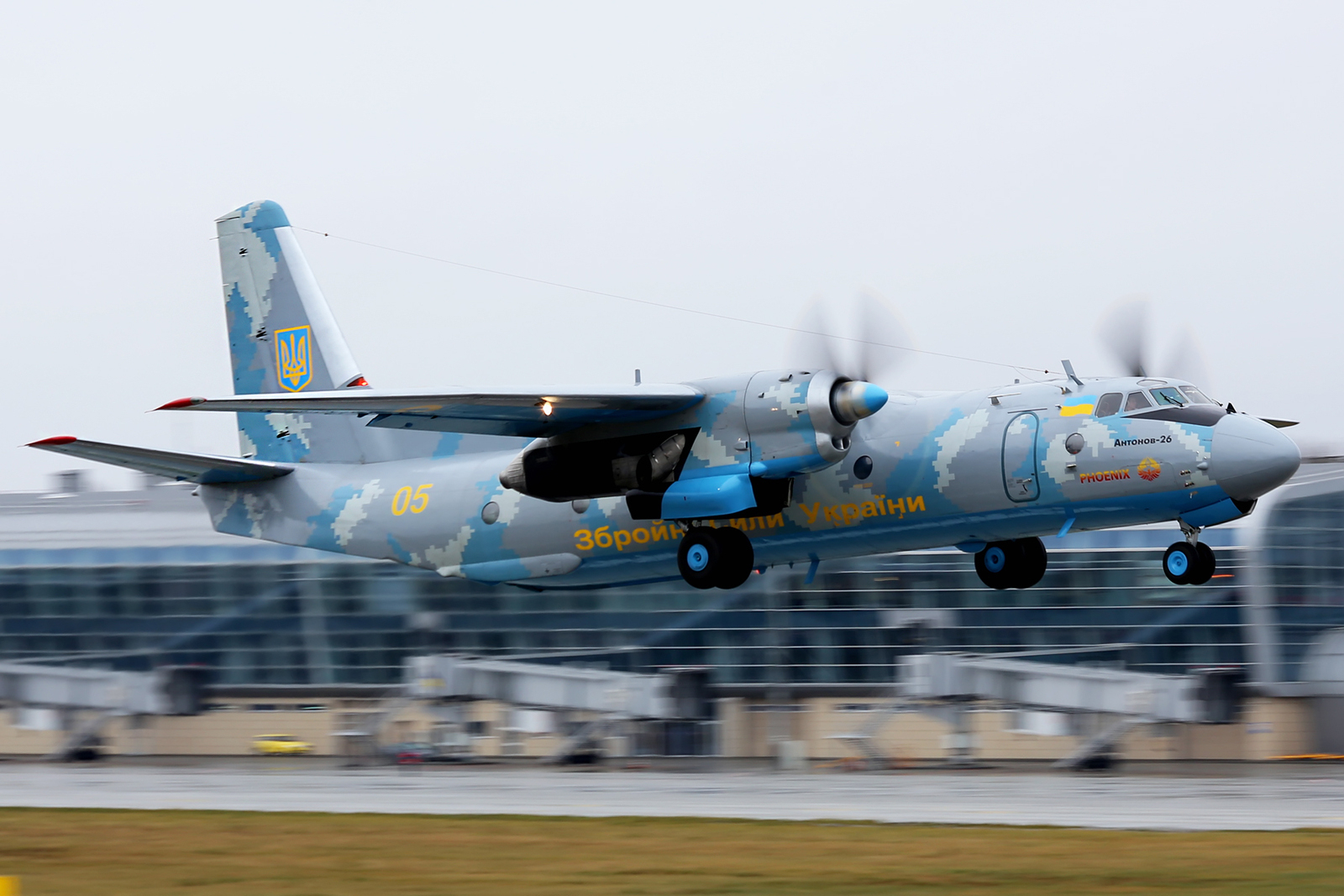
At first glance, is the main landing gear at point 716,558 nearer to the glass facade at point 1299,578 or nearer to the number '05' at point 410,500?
the number '05' at point 410,500

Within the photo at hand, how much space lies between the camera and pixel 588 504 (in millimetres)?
25344

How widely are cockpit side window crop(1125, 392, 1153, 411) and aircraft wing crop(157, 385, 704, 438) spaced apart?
20.3ft

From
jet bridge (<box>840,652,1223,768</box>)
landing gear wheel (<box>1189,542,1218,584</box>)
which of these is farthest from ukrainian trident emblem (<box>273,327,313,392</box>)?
jet bridge (<box>840,652,1223,768</box>)

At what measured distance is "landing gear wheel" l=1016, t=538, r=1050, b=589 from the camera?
24.6 m

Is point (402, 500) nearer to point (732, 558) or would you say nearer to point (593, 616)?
point (732, 558)

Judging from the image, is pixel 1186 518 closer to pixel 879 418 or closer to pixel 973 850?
pixel 879 418

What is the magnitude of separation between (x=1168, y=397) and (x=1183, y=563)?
8.03 ft

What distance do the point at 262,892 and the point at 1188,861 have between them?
9.60 metres

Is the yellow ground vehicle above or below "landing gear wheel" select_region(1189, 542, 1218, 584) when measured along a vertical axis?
below

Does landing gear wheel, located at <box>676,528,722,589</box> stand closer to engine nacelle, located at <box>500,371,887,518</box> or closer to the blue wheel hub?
the blue wheel hub

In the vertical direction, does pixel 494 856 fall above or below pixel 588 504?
below

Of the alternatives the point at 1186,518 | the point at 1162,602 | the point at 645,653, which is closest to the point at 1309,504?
the point at 1162,602

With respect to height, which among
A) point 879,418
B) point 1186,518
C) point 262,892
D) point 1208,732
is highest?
point 879,418

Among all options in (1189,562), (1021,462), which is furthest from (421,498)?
(1189,562)
